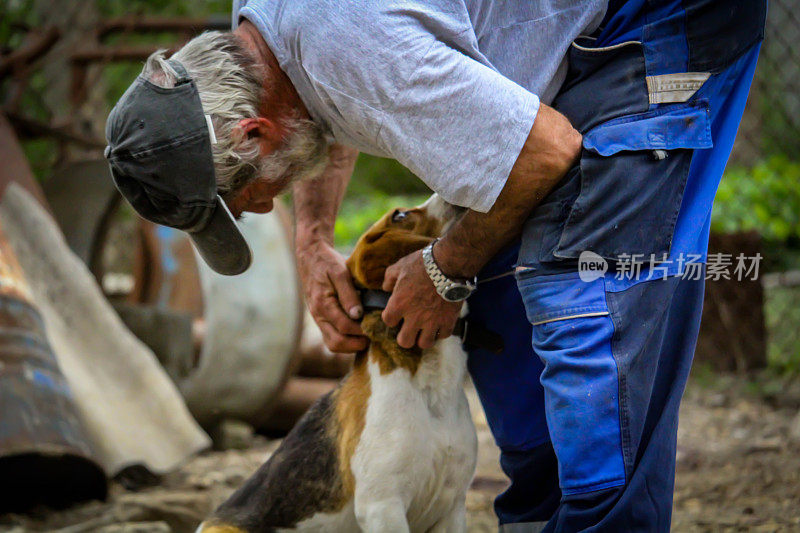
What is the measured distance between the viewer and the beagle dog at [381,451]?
217 centimetres

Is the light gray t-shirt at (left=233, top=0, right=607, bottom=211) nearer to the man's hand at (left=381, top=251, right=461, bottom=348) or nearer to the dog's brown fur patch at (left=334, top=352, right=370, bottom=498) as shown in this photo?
the man's hand at (left=381, top=251, right=461, bottom=348)

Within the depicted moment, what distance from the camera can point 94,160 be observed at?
4.76 meters

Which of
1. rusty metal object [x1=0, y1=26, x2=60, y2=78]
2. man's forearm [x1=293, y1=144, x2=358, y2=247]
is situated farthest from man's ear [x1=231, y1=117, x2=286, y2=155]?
rusty metal object [x1=0, y1=26, x2=60, y2=78]

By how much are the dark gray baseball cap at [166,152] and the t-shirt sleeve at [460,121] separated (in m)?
0.41

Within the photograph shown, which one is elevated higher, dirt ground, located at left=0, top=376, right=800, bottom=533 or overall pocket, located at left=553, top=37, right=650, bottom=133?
overall pocket, located at left=553, top=37, right=650, bottom=133

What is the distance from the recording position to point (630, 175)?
1724 mm

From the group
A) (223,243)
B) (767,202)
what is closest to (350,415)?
(223,243)

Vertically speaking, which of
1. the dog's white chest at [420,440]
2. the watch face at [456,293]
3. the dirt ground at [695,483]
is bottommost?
the dirt ground at [695,483]

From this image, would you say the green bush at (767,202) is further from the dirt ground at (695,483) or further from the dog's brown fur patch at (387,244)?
the dog's brown fur patch at (387,244)

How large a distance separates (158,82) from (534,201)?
0.84 metres

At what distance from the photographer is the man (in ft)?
5.45

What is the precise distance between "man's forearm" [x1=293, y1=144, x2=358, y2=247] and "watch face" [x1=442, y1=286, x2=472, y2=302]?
23.5 inches

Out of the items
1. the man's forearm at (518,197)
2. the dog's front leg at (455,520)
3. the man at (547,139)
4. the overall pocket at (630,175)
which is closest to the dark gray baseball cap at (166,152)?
the man at (547,139)

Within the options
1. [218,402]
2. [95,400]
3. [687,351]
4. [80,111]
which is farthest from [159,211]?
[80,111]
